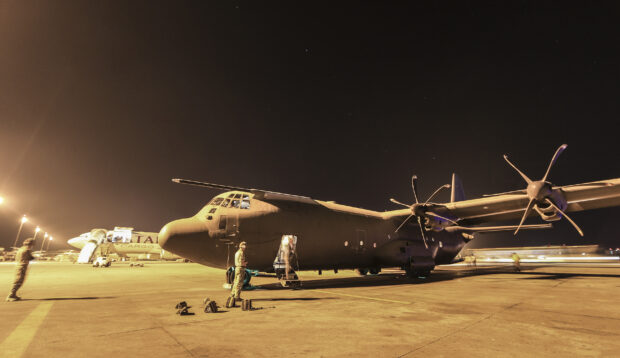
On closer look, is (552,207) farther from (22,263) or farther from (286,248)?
(22,263)

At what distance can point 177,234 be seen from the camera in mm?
10945

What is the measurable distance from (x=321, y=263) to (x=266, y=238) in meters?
3.31

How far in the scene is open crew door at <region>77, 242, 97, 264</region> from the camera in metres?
44.8

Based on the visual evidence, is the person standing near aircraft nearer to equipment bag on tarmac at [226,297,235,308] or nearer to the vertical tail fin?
equipment bag on tarmac at [226,297,235,308]

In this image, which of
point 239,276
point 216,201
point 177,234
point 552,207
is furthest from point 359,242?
point 552,207

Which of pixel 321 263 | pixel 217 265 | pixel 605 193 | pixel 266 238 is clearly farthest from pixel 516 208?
pixel 217 265

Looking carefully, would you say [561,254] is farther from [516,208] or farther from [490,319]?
[490,319]

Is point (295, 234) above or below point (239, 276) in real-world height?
above

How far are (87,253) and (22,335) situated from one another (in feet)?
167

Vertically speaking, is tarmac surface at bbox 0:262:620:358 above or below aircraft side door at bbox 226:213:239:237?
below

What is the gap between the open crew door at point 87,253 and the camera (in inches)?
1764

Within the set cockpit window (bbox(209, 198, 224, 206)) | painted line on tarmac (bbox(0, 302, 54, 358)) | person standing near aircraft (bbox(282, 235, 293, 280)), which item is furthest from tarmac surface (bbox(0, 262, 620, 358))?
cockpit window (bbox(209, 198, 224, 206))

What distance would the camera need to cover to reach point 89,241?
47.4 metres

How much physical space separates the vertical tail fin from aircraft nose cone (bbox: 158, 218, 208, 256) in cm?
2226
